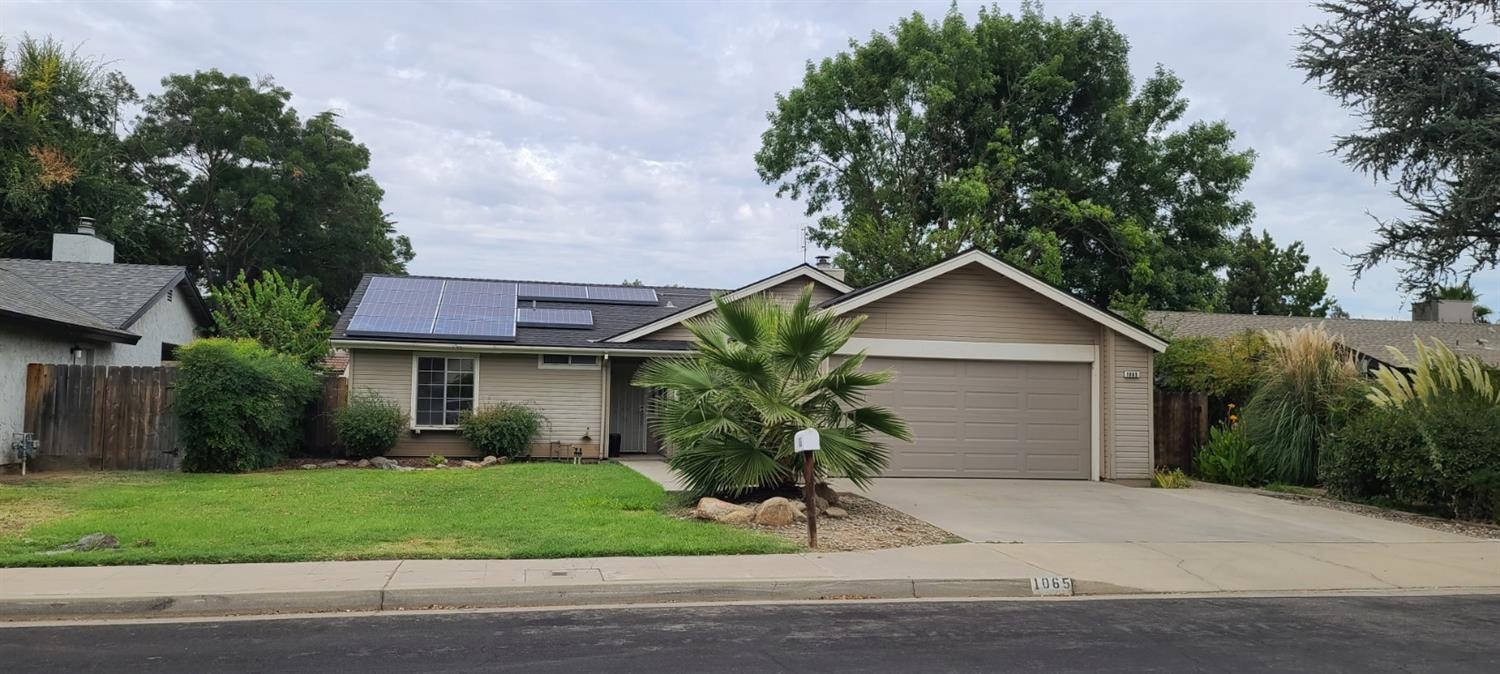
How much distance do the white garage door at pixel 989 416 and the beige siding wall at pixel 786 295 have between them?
4.69 metres

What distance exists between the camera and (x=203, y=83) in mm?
39875

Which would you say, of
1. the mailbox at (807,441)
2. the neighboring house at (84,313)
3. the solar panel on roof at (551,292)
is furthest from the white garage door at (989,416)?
the neighboring house at (84,313)

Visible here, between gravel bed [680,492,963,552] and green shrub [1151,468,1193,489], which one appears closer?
gravel bed [680,492,963,552]

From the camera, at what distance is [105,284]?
2238 centimetres

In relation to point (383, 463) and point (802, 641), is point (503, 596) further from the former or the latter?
point (383, 463)

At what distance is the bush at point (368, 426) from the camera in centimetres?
1916

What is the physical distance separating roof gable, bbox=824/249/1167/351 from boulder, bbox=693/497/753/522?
19.2ft

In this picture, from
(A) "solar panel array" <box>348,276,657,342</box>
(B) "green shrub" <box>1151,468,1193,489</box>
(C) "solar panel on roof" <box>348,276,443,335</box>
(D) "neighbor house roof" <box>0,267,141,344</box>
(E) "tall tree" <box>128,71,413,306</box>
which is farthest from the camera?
(E) "tall tree" <box>128,71,413,306</box>

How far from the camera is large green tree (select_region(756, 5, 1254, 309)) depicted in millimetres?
33375

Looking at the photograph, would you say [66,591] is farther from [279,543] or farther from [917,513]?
[917,513]

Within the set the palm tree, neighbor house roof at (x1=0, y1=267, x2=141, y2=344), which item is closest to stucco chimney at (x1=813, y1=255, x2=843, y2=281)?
the palm tree

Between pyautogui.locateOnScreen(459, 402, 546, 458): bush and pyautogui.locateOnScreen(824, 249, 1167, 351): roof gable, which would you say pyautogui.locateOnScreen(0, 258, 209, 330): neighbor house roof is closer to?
pyautogui.locateOnScreen(459, 402, 546, 458): bush

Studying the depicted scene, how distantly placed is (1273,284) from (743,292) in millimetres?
38009

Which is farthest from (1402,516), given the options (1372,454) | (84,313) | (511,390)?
(84,313)
